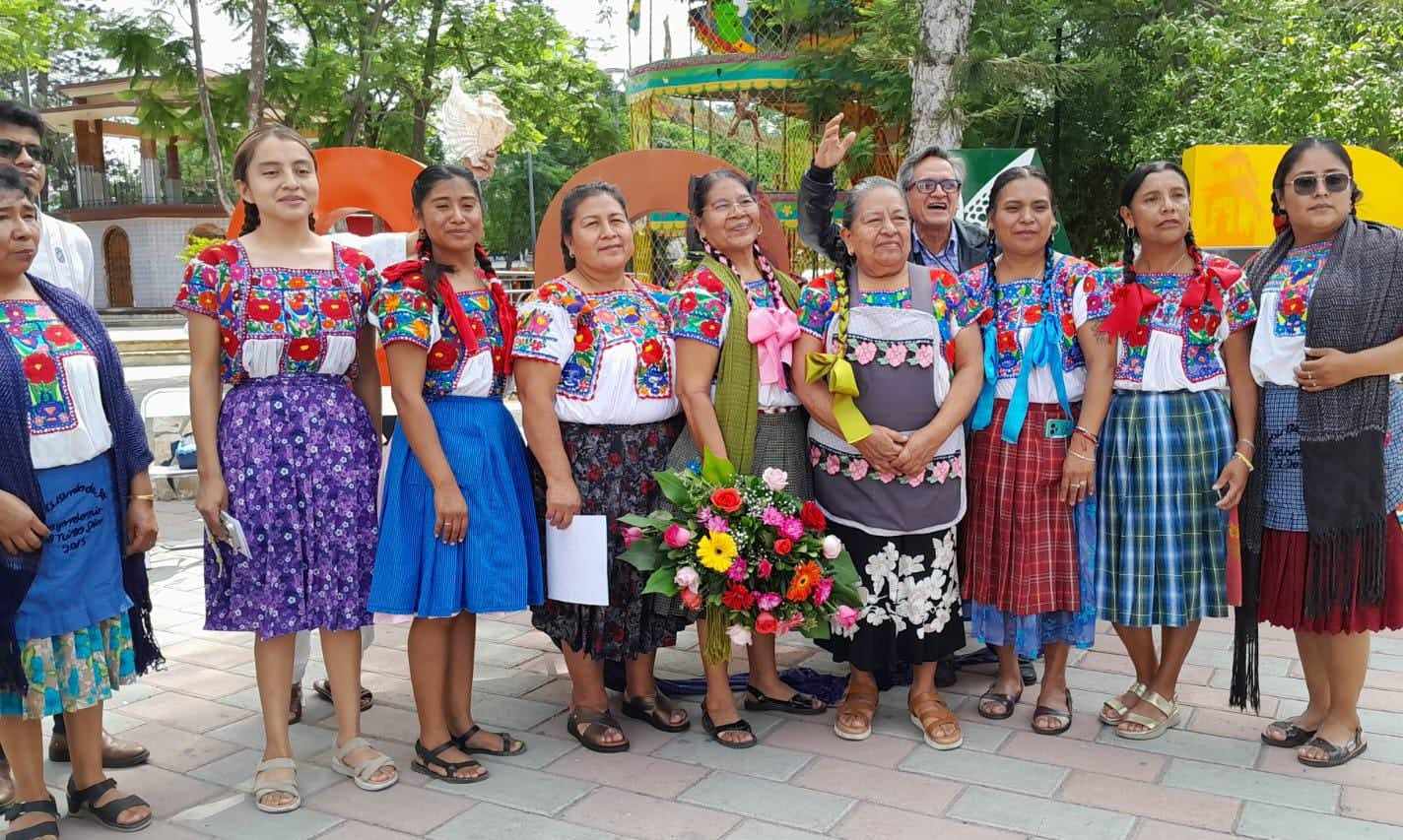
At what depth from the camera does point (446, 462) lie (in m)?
3.38

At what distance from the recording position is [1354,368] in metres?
3.35

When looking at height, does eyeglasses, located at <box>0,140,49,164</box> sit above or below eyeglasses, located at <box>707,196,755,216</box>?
above

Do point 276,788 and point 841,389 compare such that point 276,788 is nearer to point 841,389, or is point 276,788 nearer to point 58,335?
point 58,335

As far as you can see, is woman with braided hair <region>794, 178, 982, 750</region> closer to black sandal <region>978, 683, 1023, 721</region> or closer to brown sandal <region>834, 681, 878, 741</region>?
brown sandal <region>834, 681, 878, 741</region>

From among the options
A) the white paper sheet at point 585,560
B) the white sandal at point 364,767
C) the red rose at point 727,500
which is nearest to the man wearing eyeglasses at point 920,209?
the red rose at point 727,500

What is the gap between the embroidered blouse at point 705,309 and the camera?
11.9ft

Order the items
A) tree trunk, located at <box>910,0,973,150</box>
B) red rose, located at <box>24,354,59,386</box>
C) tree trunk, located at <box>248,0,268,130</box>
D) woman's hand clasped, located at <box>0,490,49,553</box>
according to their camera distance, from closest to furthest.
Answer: woman's hand clasped, located at <box>0,490,49,553</box>, red rose, located at <box>24,354,59,386</box>, tree trunk, located at <box>910,0,973,150</box>, tree trunk, located at <box>248,0,268,130</box>

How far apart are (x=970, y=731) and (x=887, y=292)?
5.09 ft

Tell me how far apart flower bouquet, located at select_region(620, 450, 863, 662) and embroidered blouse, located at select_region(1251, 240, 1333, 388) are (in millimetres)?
1476

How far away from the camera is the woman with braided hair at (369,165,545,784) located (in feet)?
11.0

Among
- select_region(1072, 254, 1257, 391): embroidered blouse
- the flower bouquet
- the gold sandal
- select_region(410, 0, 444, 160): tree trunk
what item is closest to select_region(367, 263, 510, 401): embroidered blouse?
the flower bouquet

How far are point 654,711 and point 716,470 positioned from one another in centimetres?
99

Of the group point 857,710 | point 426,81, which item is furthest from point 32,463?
point 426,81

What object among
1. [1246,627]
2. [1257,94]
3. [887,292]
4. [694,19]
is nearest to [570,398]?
[887,292]
